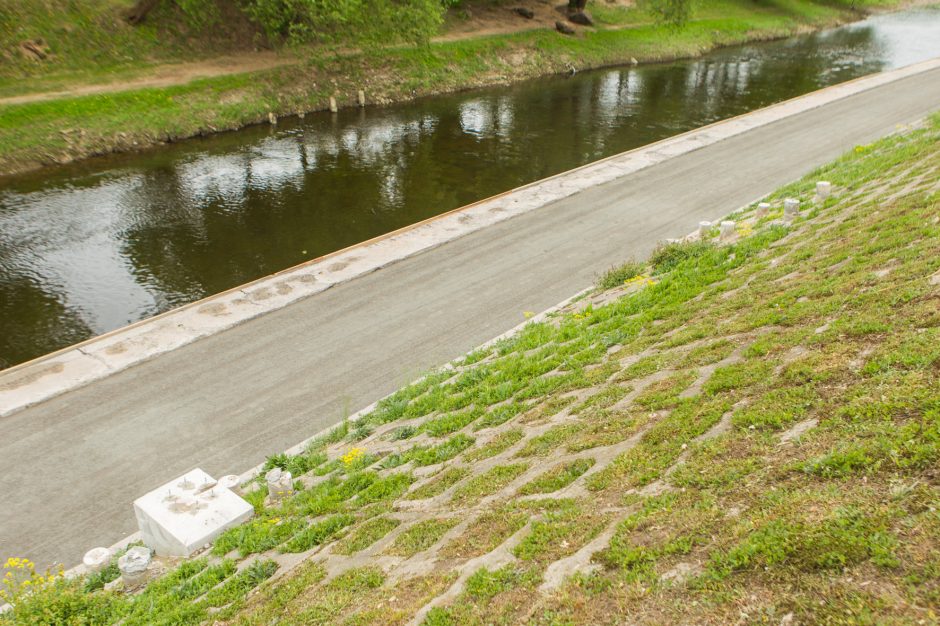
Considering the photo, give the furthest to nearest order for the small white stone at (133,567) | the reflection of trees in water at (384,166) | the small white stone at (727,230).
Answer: the reflection of trees in water at (384,166)
the small white stone at (727,230)
the small white stone at (133,567)

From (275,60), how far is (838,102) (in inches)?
1494

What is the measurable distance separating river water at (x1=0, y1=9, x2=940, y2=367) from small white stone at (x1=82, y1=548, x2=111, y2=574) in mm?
10845

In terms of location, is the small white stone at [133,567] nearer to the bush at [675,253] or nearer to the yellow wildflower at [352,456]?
the yellow wildflower at [352,456]

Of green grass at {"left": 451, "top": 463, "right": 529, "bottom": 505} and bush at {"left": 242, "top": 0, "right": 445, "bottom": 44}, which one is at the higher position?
bush at {"left": 242, "top": 0, "right": 445, "bottom": 44}

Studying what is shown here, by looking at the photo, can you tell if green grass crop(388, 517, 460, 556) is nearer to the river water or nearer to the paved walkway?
the paved walkway

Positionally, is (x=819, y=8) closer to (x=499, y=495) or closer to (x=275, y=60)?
(x=275, y=60)

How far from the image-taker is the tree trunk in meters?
42.6

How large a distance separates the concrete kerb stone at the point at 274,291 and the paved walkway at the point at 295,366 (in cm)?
41

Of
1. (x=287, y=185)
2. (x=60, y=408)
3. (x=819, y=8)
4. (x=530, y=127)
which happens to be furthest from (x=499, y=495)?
(x=819, y=8)

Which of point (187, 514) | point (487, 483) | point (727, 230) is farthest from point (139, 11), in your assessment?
point (487, 483)

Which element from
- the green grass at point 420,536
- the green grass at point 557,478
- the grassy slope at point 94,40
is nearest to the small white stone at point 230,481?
the green grass at point 420,536

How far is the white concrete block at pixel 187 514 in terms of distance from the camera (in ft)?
34.2

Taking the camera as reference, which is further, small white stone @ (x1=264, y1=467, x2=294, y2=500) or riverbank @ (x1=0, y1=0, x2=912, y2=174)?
riverbank @ (x1=0, y1=0, x2=912, y2=174)

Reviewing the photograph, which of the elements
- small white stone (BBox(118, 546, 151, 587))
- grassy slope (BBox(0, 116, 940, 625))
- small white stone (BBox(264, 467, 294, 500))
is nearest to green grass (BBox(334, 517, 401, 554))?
grassy slope (BBox(0, 116, 940, 625))
